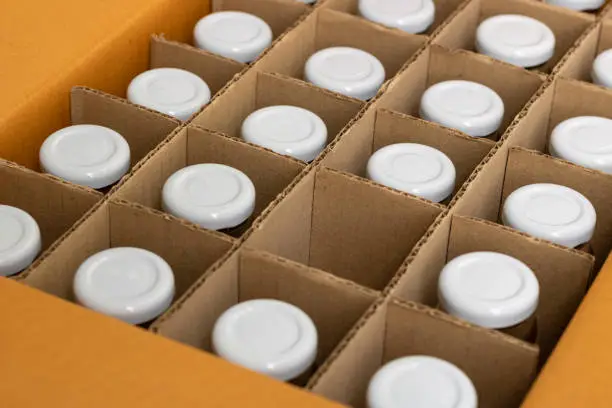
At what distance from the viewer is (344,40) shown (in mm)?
1230

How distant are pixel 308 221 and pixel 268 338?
8.7 inches

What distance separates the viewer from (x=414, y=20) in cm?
124

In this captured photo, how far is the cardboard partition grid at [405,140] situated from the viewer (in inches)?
41.3

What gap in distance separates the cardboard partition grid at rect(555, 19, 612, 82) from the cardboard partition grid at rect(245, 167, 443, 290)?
0.87 feet

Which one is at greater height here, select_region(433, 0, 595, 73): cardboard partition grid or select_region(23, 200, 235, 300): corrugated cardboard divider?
select_region(433, 0, 595, 73): cardboard partition grid

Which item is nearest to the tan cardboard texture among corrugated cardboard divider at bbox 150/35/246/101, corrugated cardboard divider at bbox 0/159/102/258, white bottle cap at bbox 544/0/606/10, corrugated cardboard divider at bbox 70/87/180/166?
corrugated cardboard divider at bbox 0/159/102/258

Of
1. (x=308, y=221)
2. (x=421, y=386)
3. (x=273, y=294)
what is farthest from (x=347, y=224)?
(x=421, y=386)

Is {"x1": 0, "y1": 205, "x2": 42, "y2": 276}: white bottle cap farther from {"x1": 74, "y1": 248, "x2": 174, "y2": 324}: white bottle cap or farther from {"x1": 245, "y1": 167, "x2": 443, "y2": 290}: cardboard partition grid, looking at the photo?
{"x1": 245, "y1": 167, "x2": 443, "y2": 290}: cardboard partition grid

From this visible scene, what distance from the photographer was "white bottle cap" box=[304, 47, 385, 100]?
3.74ft

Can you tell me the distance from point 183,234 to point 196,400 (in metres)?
0.19

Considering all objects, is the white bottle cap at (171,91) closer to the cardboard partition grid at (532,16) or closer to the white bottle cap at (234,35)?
the white bottle cap at (234,35)

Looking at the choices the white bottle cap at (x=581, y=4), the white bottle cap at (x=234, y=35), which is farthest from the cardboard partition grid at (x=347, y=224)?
the white bottle cap at (x=581, y=4)

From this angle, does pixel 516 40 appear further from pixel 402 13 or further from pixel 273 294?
pixel 273 294

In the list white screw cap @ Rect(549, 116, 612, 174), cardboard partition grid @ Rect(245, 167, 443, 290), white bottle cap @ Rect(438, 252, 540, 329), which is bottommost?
cardboard partition grid @ Rect(245, 167, 443, 290)
